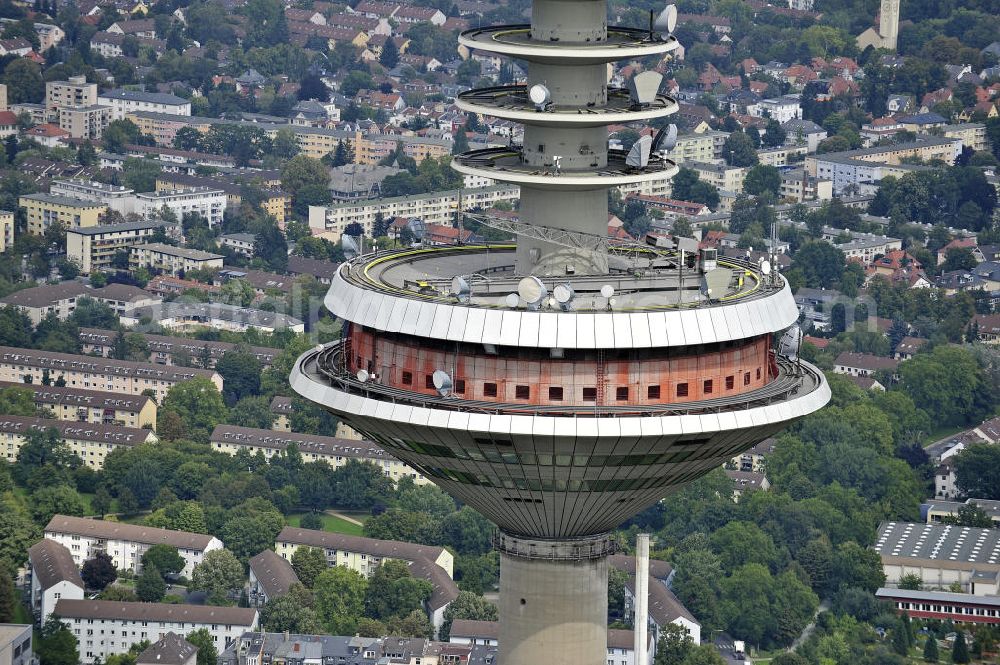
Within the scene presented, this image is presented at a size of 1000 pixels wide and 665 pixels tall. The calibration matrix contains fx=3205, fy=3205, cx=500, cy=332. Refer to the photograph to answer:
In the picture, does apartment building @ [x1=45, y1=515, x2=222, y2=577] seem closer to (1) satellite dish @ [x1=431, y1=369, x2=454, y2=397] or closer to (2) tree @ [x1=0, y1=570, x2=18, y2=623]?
(2) tree @ [x1=0, y1=570, x2=18, y2=623]

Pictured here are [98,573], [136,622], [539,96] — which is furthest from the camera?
[98,573]

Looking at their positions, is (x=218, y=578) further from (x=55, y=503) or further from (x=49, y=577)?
(x=55, y=503)

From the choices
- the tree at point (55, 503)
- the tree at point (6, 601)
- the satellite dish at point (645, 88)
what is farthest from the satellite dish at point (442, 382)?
the tree at point (55, 503)

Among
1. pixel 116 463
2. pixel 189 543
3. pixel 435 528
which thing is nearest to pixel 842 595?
pixel 435 528

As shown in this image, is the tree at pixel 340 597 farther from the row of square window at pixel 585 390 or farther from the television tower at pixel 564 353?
the row of square window at pixel 585 390

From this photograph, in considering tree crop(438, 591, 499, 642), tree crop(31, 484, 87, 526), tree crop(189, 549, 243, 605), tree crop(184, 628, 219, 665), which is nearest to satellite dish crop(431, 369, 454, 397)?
tree crop(184, 628, 219, 665)

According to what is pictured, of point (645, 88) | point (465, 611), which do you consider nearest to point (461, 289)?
point (645, 88)
